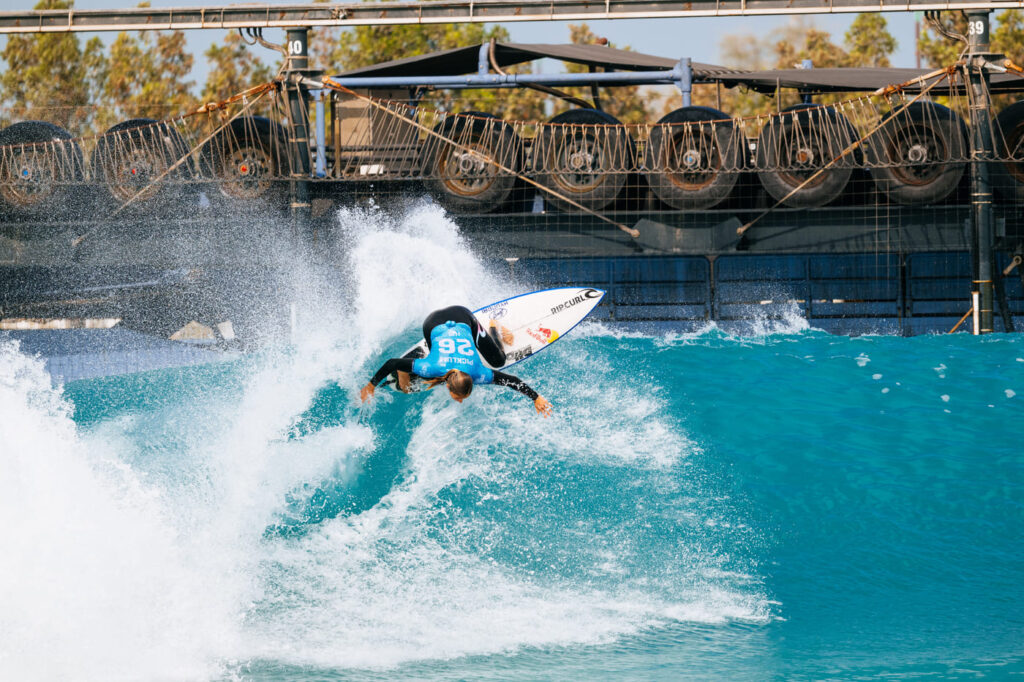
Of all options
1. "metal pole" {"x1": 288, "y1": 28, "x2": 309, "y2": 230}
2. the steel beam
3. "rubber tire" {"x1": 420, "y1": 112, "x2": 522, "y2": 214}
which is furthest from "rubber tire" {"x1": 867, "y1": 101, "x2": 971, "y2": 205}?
"metal pole" {"x1": 288, "y1": 28, "x2": 309, "y2": 230}

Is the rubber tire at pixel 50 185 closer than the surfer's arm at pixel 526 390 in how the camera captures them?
No

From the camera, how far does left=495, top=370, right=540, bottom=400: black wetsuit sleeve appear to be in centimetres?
822

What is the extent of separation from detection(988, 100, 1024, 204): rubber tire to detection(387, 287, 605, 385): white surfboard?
20.0ft

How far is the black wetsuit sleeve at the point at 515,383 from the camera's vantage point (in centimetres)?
822

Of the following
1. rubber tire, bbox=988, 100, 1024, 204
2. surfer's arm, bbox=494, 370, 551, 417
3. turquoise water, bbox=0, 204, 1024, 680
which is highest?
rubber tire, bbox=988, 100, 1024, 204

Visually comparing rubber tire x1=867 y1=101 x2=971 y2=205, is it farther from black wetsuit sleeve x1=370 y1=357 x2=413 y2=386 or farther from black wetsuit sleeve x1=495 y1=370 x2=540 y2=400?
black wetsuit sleeve x1=370 y1=357 x2=413 y2=386

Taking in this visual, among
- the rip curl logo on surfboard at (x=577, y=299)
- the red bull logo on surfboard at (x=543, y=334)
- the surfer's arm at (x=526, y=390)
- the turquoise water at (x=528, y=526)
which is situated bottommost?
the turquoise water at (x=528, y=526)

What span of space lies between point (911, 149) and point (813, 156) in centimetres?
115

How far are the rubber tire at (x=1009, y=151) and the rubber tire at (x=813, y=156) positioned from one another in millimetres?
1813

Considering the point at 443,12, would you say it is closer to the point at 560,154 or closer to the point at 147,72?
the point at 560,154

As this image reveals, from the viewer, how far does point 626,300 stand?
43.0ft

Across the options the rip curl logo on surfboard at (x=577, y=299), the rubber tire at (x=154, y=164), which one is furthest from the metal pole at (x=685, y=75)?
the rubber tire at (x=154, y=164)

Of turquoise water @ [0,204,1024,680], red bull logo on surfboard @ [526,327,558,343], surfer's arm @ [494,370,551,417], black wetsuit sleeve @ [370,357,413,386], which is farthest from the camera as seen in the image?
red bull logo on surfboard @ [526,327,558,343]

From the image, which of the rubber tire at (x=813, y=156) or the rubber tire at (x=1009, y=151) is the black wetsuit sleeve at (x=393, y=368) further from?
the rubber tire at (x=1009, y=151)
